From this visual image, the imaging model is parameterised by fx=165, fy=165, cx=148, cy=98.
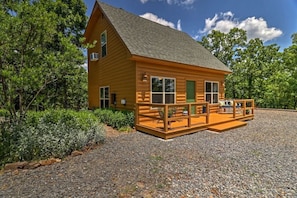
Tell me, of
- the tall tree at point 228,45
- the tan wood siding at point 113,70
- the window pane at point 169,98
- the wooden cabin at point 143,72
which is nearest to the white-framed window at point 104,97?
the wooden cabin at point 143,72

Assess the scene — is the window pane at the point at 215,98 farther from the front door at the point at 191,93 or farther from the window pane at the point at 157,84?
the window pane at the point at 157,84

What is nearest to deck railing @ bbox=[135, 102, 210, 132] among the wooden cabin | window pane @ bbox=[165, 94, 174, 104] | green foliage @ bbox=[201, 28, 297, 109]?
the wooden cabin

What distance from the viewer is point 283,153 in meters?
4.25

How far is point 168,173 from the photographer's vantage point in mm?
3215

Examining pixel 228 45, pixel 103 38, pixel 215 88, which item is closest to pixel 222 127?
pixel 215 88

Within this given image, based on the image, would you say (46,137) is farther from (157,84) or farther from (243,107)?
(243,107)

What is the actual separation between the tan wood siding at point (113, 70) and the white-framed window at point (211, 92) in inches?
207

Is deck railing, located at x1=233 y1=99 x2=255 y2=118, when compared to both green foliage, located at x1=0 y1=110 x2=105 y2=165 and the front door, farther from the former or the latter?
green foliage, located at x1=0 y1=110 x2=105 y2=165

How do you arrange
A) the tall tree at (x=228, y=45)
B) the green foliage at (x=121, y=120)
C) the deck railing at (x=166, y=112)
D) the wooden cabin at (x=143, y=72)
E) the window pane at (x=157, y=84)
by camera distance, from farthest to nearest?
the tall tree at (x=228, y=45), the window pane at (x=157, y=84), the wooden cabin at (x=143, y=72), the green foliage at (x=121, y=120), the deck railing at (x=166, y=112)

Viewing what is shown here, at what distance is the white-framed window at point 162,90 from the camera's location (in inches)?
316

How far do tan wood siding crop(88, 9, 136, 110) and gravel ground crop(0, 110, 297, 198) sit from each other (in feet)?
11.5

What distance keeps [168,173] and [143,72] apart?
16.8 feet

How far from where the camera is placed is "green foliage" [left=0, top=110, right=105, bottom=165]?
400 cm

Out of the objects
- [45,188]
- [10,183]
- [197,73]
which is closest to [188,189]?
[45,188]
